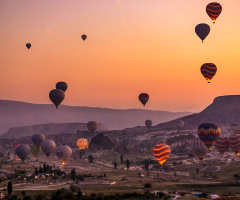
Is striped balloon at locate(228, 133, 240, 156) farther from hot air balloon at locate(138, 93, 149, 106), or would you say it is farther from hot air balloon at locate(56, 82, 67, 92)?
hot air balloon at locate(56, 82, 67, 92)

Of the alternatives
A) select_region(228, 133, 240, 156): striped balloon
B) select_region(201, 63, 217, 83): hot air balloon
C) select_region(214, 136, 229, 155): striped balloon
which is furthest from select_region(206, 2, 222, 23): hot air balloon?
select_region(214, 136, 229, 155): striped balloon

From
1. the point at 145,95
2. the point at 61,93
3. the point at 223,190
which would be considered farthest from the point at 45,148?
the point at 223,190

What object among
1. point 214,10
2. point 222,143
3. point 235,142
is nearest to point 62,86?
point 214,10

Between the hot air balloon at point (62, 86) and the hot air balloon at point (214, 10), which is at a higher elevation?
the hot air balloon at point (214, 10)

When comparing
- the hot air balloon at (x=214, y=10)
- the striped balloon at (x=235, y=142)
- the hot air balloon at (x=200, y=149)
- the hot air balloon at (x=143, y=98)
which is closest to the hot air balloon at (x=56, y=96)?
the hot air balloon at (x=143, y=98)

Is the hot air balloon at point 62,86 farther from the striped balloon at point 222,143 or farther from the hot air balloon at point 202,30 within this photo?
the striped balloon at point 222,143

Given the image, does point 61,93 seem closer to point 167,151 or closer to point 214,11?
point 167,151
